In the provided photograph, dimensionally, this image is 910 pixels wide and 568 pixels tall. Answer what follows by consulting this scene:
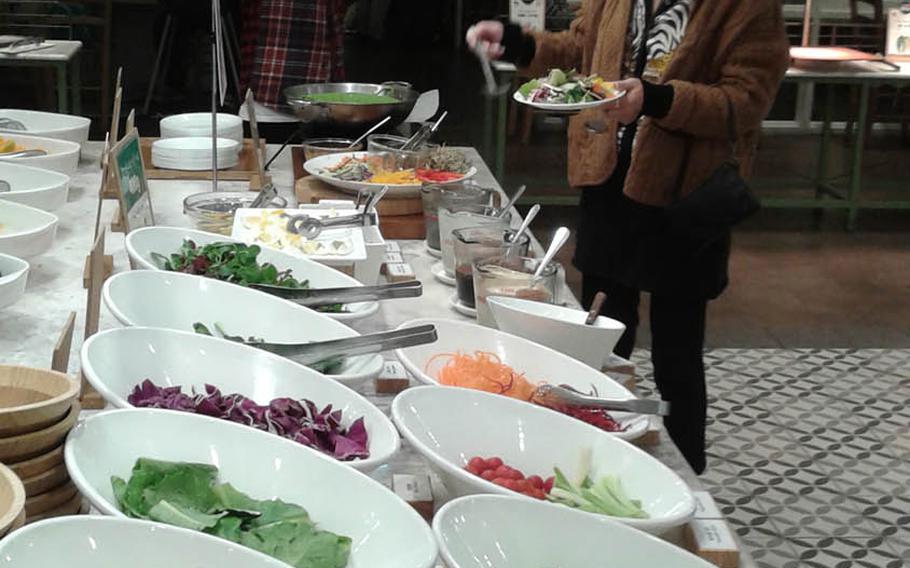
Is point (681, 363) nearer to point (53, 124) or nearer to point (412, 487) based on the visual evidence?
point (412, 487)

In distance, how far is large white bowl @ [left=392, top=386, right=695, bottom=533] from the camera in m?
Result: 1.22

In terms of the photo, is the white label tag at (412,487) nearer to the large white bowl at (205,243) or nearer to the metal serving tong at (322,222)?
the large white bowl at (205,243)

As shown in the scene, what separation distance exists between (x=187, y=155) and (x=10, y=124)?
0.43 metres

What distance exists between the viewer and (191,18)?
19.6 ft

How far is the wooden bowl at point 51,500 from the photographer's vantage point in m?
1.04

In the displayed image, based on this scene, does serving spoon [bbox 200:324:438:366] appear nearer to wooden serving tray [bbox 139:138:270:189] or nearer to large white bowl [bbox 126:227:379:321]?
large white bowl [bbox 126:227:379:321]

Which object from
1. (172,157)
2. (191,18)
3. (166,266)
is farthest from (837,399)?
(191,18)

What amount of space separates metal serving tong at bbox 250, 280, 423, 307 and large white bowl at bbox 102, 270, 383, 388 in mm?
76

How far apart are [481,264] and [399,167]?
0.85 m

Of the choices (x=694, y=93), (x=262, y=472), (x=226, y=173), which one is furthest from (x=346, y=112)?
(x=262, y=472)

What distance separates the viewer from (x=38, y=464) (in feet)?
3.43

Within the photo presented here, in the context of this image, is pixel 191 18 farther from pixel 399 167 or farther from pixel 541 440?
pixel 541 440

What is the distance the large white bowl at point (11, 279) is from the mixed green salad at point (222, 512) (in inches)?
27.0

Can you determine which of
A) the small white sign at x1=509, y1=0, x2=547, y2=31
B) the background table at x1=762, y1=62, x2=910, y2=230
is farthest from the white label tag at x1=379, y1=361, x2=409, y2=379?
the background table at x1=762, y1=62, x2=910, y2=230
